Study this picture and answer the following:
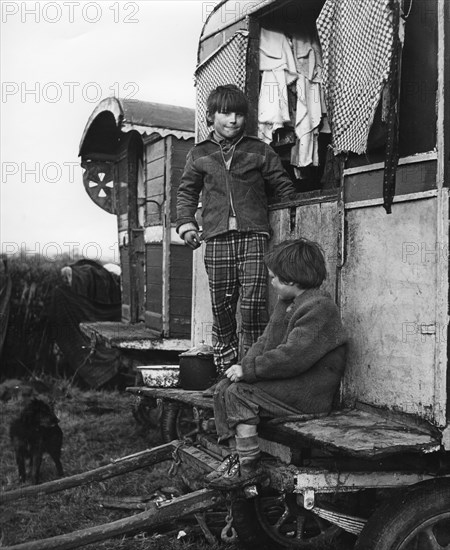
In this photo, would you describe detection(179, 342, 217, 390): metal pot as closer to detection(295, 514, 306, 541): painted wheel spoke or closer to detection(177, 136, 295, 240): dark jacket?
detection(177, 136, 295, 240): dark jacket

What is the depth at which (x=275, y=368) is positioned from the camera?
369cm

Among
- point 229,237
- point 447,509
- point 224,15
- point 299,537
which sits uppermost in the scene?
point 224,15

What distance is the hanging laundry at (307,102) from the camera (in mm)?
5480

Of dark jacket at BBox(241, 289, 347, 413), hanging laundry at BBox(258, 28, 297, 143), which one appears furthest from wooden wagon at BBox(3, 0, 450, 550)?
hanging laundry at BBox(258, 28, 297, 143)

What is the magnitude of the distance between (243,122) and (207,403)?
1902mm

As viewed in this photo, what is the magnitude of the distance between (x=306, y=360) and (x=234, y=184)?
164 cm

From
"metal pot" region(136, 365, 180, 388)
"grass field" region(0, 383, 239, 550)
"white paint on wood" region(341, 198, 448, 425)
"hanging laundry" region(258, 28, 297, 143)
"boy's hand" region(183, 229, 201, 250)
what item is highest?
"hanging laundry" region(258, 28, 297, 143)

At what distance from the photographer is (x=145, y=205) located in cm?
961

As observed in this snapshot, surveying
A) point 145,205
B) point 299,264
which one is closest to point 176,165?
point 145,205

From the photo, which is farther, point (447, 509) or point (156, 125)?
point (156, 125)

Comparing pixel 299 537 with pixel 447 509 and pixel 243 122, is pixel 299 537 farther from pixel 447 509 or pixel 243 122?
pixel 243 122

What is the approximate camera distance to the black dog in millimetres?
6199

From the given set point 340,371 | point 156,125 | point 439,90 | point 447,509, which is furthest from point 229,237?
point 156,125

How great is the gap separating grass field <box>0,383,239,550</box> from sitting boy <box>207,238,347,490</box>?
1.24 meters
